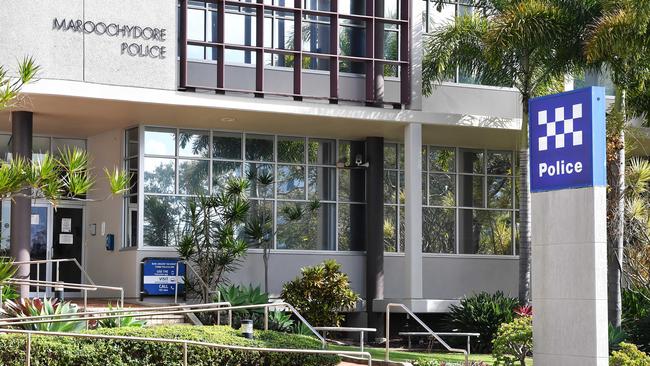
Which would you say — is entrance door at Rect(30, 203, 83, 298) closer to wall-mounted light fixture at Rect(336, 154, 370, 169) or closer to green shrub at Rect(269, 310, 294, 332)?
green shrub at Rect(269, 310, 294, 332)

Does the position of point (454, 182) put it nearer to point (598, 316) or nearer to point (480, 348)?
point (480, 348)

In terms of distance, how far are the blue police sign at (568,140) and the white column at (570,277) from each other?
168mm

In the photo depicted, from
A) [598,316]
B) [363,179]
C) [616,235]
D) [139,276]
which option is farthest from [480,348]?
[598,316]

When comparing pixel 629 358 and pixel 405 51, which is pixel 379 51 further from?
pixel 629 358

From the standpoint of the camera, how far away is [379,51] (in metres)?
25.0

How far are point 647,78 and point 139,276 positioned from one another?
1158 centimetres

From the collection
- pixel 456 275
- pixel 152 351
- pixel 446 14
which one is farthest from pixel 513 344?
pixel 446 14

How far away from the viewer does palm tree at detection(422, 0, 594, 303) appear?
22.3 m

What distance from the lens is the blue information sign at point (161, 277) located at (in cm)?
2358

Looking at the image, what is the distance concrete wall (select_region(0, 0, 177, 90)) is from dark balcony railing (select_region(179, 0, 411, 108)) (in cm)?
44

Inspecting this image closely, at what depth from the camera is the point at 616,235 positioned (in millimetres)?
23578

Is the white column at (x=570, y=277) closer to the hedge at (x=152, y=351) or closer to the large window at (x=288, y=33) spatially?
the hedge at (x=152, y=351)

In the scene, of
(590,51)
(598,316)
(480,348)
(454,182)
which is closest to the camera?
(598,316)

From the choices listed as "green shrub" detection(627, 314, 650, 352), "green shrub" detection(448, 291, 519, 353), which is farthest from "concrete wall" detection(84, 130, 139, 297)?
"green shrub" detection(627, 314, 650, 352)
